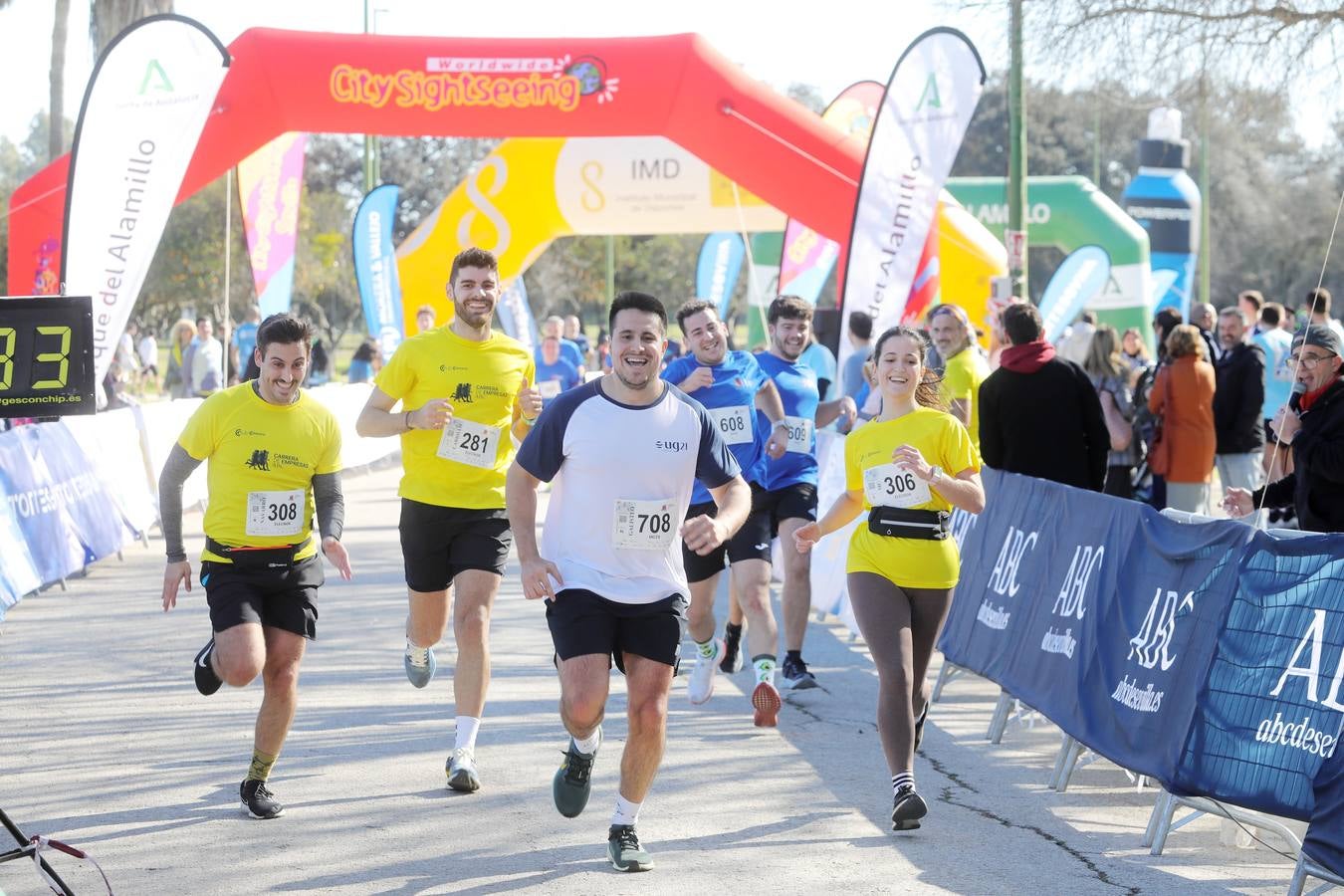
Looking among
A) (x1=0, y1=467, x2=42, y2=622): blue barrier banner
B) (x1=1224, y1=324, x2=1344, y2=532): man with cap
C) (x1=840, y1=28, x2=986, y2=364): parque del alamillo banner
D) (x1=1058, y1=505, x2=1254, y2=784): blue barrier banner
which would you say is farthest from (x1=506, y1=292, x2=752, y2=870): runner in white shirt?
(x1=840, y1=28, x2=986, y2=364): parque del alamillo banner

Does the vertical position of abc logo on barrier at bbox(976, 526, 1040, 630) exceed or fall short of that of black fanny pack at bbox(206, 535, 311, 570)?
it falls short

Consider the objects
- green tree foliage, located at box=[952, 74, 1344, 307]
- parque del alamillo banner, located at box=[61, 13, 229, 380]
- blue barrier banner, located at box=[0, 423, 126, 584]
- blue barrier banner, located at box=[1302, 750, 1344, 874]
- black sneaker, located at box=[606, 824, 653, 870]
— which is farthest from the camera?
green tree foliage, located at box=[952, 74, 1344, 307]

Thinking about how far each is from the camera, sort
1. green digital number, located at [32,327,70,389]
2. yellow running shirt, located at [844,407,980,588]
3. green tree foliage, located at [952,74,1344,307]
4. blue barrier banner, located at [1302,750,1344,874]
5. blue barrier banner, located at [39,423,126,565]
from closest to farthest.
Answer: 1. blue barrier banner, located at [1302,750,1344,874]
2. yellow running shirt, located at [844,407,980,588]
3. green digital number, located at [32,327,70,389]
4. blue barrier banner, located at [39,423,126,565]
5. green tree foliage, located at [952,74,1344,307]

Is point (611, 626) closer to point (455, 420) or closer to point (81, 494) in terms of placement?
point (455, 420)

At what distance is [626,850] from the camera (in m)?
5.87

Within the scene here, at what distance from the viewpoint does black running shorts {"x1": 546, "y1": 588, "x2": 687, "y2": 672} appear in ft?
19.3

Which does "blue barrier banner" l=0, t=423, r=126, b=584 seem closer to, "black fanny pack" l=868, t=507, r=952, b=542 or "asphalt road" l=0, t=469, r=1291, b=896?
"asphalt road" l=0, t=469, r=1291, b=896

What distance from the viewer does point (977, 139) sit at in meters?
79.8

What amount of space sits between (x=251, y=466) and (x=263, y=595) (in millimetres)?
488

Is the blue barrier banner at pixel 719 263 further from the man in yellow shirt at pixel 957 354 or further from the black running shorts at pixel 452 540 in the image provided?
the black running shorts at pixel 452 540

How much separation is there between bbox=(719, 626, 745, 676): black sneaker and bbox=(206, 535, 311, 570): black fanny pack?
401 centimetres

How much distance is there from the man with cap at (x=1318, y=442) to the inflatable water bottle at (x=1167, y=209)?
3051 centimetres

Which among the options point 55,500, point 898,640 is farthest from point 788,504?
point 55,500

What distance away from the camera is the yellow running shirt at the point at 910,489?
6.87 m
